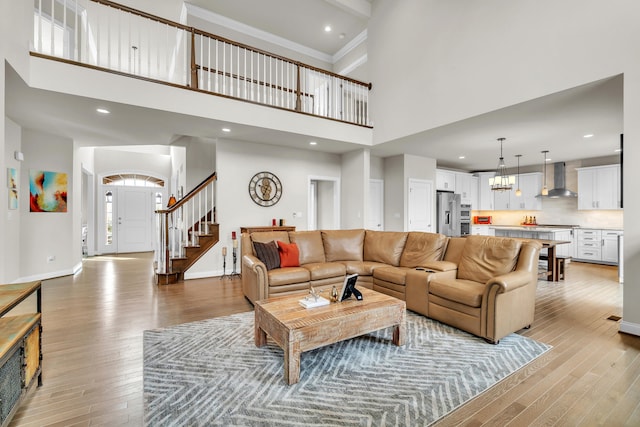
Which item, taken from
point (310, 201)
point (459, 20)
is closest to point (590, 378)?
point (459, 20)

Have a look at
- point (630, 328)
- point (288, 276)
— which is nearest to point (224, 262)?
point (288, 276)

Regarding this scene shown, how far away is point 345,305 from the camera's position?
2.58 metres

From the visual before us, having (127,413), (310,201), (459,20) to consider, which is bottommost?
(127,413)

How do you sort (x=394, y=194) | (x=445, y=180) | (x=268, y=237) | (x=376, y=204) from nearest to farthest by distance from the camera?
(x=268, y=237)
(x=394, y=194)
(x=376, y=204)
(x=445, y=180)

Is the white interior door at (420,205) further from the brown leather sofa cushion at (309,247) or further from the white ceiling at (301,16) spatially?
the white ceiling at (301,16)

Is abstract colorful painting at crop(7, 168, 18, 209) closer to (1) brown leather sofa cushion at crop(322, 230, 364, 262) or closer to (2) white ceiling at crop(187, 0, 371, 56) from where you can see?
(2) white ceiling at crop(187, 0, 371, 56)

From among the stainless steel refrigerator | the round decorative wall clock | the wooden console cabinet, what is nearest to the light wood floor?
the wooden console cabinet

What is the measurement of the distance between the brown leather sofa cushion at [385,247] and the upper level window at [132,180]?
7917 millimetres

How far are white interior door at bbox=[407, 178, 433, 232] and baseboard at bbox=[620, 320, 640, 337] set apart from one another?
4.31 meters

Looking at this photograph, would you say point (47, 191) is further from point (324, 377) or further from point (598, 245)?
point (598, 245)

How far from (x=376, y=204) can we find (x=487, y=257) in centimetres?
424

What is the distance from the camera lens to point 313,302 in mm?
2557

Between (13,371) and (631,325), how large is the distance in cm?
515

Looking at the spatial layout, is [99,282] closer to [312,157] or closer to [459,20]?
[312,157]
